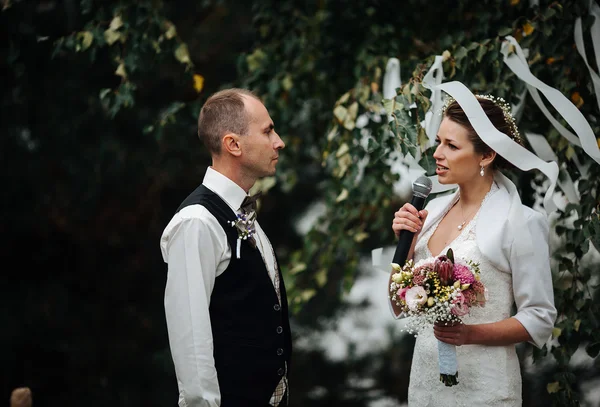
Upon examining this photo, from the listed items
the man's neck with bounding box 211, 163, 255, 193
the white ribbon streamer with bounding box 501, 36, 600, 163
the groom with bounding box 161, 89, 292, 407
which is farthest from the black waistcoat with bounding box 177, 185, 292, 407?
the white ribbon streamer with bounding box 501, 36, 600, 163

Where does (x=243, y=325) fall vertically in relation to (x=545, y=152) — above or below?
below

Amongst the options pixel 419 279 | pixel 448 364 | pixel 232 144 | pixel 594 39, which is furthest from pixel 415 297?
pixel 594 39

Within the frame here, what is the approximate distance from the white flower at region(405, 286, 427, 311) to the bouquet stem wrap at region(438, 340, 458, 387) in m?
0.22

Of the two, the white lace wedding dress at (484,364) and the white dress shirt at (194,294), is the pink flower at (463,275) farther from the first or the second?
the white dress shirt at (194,294)

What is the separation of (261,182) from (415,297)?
2.10m

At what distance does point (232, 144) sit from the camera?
260 cm

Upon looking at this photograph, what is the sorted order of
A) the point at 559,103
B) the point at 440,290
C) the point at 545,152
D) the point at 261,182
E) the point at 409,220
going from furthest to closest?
the point at 261,182
the point at 545,152
the point at 559,103
the point at 409,220
the point at 440,290

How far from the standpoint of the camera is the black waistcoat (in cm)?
241

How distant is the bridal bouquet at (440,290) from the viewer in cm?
229

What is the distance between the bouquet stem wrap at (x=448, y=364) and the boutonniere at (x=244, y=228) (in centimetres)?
70

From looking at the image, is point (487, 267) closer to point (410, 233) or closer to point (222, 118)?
point (410, 233)

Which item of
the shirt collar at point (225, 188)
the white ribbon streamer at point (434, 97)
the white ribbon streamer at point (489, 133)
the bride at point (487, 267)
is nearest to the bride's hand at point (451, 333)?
the bride at point (487, 267)

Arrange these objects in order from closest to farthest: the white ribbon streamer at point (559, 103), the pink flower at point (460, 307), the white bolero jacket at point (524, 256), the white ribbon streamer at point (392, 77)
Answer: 1. the pink flower at point (460, 307)
2. the white bolero jacket at point (524, 256)
3. the white ribbon streamer at point (559, 103)
4. the white ribbon streamer at point (392, 77)

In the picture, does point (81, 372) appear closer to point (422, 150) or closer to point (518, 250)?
point (422, 150)
